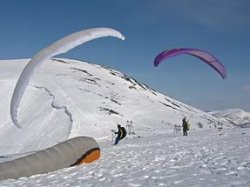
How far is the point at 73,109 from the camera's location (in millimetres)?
52812

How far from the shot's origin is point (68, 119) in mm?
48344

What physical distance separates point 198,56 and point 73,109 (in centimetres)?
3585

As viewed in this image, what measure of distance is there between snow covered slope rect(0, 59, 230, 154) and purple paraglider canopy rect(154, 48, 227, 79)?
75.1ft

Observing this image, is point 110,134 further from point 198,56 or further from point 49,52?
point 49,52

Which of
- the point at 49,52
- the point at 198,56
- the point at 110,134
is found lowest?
the point at 49,52

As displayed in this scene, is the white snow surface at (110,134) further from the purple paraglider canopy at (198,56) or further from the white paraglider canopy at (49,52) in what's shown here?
the purple paraglider canopy at (198,56)

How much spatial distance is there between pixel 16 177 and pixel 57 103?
1654 inches

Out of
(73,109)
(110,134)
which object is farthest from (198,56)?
(73,109)

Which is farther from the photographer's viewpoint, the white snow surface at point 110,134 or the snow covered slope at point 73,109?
the snow covered slope at point 73,109

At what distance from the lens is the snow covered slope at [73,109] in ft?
145

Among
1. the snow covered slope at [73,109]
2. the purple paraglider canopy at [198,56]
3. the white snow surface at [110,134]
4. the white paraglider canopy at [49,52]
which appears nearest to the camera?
the white snow surface at [110,134]

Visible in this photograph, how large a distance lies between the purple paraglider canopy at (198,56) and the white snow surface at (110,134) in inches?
139

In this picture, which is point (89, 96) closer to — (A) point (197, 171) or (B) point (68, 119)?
(B) point (68, 119)

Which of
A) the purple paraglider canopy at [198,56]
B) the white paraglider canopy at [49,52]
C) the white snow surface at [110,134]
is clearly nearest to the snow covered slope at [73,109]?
the white snow surface at [110,134]
